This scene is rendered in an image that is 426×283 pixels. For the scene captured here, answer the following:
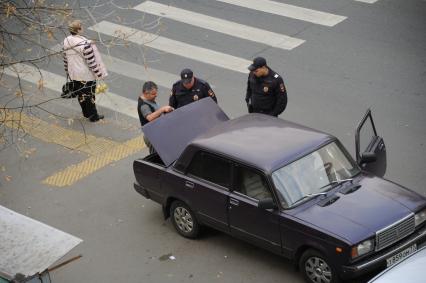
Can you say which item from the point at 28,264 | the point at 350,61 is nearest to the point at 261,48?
the point at 350,61

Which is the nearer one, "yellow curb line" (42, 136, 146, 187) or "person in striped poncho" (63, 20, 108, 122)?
"yellow curb line" (42, 136, 146, 187)

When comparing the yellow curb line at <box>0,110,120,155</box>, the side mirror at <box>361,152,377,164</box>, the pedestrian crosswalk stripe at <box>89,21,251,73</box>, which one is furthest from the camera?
the pedestrian crosswalk stripe at <box>89,21,251,73</box>

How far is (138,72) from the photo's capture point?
1650cm

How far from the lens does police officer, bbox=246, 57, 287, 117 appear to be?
12344mm

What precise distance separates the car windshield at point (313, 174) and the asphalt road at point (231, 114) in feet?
3.56

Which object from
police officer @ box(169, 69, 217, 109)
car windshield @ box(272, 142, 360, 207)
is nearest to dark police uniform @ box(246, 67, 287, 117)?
police officer @ box(169, 69, 217, 109)

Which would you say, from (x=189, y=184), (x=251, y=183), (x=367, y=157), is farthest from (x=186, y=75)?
(x=367, y=157)

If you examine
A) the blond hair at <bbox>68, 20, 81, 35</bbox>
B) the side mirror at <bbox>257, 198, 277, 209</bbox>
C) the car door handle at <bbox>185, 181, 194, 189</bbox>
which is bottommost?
the car door handle at <bbox>185, 181, 194, 189</bbox>

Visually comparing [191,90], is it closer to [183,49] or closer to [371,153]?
[371,153]

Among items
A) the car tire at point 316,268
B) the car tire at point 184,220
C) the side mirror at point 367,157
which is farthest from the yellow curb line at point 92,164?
the car tire at point 316,268

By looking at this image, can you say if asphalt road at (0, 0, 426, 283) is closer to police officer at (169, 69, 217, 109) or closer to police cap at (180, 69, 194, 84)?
police officer at (169, 69, 217, 109)

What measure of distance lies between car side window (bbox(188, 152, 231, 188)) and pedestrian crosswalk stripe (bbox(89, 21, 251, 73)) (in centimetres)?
567

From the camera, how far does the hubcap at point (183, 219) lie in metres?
11.0

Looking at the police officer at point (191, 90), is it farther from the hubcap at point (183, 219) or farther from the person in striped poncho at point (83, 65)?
the hubcap at point (183, 219)
